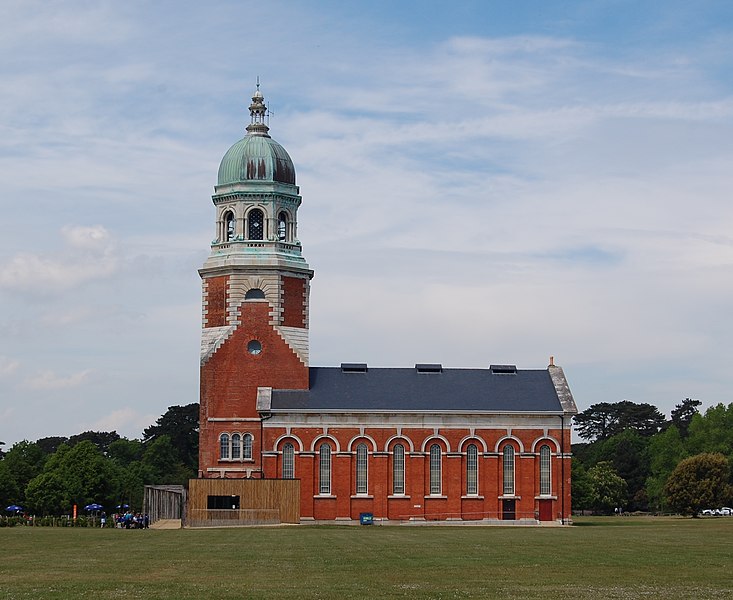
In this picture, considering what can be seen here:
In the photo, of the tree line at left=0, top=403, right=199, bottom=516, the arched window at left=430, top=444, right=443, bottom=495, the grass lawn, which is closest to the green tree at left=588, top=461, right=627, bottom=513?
the tree line at left=0, top=403, right=199, bottom=516

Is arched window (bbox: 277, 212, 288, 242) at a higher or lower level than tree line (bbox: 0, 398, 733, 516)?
higher

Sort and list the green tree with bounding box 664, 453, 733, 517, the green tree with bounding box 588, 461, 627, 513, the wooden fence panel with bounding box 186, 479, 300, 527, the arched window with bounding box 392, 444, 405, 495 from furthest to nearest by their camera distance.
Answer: the green tree with bounding box 588, 461, 627, 513
the green tree with bounding box 664, 453, 733, 517
the arched window with bounding box 392, 444, 405, 495
the wooden fence panel with bounding box 186, 479, 300, 527

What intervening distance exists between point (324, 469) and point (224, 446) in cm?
654

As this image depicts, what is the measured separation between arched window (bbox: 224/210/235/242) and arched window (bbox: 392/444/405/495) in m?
17.9

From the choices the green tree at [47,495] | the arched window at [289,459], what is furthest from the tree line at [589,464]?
the arched window at [289,459]

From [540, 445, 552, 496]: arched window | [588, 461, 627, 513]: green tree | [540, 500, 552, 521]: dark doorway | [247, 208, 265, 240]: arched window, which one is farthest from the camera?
[588, 461, 627, 513]: green tree

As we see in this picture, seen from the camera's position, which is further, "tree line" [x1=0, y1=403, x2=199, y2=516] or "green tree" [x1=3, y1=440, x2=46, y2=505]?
"green tree" [x1=3, y1=440, x2=46, y2=505]

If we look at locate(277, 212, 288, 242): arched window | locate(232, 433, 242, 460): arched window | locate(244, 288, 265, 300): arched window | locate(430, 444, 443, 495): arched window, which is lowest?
locate(430, 444, 443, 495): arched window

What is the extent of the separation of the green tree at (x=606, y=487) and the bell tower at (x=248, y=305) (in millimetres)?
49670

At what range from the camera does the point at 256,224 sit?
8775 centimetres

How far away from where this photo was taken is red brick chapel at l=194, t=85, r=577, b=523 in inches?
3292

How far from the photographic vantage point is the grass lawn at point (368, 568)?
29422 millimetres

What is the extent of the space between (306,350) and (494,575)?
174 ft

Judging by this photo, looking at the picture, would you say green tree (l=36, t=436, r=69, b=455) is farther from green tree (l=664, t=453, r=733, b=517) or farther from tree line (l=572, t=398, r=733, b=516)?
green tree (l=664, t=453, r=733, b=517)
